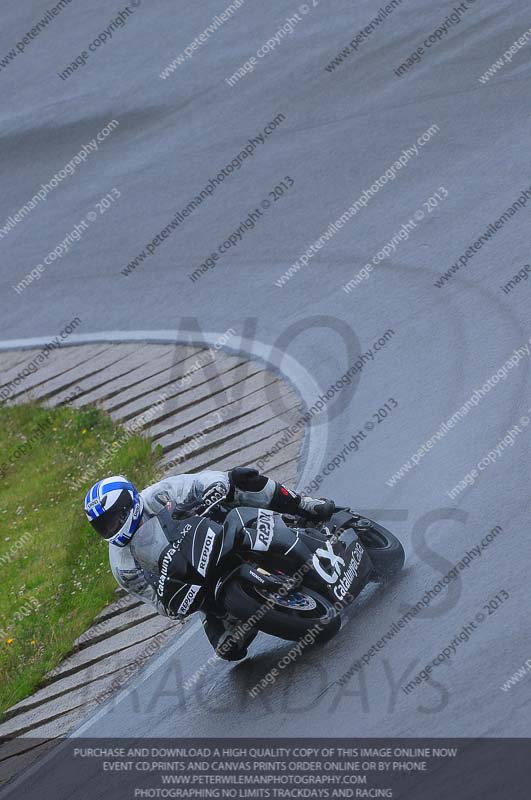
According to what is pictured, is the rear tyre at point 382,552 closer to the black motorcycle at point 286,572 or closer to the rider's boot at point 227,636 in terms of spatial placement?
the black motorcycle at point 286,572

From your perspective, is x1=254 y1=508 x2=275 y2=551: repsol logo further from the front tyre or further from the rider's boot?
the rider's boot

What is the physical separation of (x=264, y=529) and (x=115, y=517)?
0.97 m

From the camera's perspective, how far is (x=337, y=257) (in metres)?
12.3

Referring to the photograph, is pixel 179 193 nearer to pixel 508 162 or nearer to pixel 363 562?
pixel 508 162

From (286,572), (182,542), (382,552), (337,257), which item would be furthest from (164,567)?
(337,257)

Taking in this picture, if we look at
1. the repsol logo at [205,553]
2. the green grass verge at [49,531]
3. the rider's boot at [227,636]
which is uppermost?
the repsol logo at [205,553]

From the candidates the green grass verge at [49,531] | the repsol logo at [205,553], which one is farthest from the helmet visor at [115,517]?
the green grass verge at [49,531]

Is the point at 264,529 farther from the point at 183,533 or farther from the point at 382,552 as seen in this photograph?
the point at 382,552

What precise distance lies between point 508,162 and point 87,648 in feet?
23.1

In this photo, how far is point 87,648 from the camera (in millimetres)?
8695

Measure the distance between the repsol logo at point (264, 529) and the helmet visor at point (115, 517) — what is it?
85cm

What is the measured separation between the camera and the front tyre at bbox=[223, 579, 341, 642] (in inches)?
270

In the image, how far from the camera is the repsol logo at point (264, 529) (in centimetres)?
705
